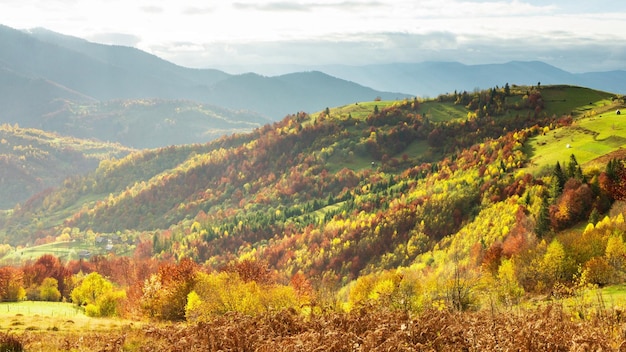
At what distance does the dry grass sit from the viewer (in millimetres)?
17094

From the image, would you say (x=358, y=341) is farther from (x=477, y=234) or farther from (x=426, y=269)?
(x=477, y=234)

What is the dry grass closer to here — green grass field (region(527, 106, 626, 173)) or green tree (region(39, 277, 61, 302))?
green tree (region(39, 277, 61, 302))

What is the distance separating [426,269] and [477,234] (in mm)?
24417

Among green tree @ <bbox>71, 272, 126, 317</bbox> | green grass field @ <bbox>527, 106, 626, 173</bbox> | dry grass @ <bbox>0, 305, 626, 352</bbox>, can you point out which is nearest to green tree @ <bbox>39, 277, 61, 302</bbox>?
green tree @ <bbox>71, 272, 126, 317</bbox>

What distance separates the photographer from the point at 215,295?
Result: 65812mm

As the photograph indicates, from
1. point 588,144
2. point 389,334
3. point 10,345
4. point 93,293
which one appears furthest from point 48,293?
point 588,144

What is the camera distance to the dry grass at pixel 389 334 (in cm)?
1709

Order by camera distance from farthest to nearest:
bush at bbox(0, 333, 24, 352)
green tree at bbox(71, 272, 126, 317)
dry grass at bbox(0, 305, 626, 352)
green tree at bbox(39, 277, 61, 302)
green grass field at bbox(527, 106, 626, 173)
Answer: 1. green grass field at bbox(527, 106, 626, 173)
2. green tree at bbox(39, 277, 61, 302)
3. green tree at bbox(71, 272, 126, 317)
4. bush at bbox(0, 333, 24, 352)
5. dry grass at bbox(0, 305, 626, 352)

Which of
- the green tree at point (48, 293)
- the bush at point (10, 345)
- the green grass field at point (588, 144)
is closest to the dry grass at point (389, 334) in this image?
the bush at point (10, 345)

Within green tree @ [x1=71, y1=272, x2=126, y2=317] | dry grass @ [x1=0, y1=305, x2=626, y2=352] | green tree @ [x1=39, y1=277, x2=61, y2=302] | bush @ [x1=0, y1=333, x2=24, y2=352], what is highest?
dry grass @ [x1=0, y1=305, x2=626, y2=352]

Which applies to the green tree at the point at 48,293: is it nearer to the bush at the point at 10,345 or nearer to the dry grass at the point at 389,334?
the bush at the point at 10,345

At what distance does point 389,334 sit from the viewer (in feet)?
61.4

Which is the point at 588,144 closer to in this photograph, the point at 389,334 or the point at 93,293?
the point at 93,293

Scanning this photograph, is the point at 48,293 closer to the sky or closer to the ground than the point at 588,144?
closer to the ground
